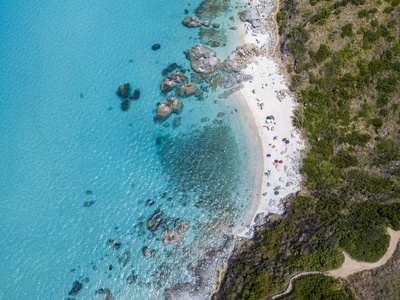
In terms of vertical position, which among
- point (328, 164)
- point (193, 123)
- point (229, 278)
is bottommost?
point (229, 278)

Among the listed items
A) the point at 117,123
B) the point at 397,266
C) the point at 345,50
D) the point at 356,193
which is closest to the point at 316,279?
the point at 397,266

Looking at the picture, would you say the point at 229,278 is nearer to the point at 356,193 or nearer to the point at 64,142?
the point at 356,193

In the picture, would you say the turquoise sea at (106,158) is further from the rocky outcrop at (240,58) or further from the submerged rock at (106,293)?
the rocky outcrop at (240,58)

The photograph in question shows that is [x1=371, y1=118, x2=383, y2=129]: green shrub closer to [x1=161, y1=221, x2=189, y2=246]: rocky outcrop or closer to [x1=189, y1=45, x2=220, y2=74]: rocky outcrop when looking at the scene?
[x1=189, y1=45, x2=220, y2=74]: rocky outcrop

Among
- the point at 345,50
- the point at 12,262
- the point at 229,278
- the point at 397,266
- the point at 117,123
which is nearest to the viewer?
the point at 397,266

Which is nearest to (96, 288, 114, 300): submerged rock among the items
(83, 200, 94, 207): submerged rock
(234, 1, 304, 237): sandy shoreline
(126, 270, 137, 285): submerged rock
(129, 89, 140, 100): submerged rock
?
(126, 270, 137, 285): submerged rock

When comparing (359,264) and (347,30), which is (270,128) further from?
(359,264)
